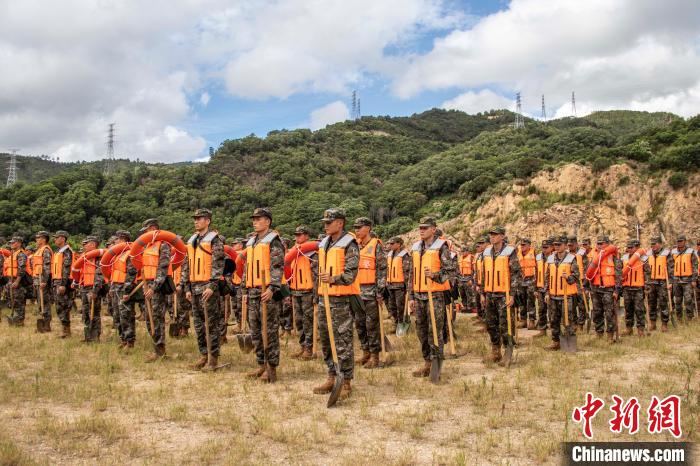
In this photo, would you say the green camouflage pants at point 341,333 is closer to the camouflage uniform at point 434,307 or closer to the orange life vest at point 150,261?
the camouflage uniform at point 434,307

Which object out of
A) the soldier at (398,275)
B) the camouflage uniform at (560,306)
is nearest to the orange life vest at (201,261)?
the soldier at (398,275)

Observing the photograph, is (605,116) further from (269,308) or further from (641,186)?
(269,308)

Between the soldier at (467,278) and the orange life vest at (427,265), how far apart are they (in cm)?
1077

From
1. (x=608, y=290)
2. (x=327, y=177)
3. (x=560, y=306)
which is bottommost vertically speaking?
(x=560, y=306)

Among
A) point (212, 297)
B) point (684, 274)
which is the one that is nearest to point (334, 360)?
point (212, 297)

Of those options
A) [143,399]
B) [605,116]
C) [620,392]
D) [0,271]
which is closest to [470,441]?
[620,392]

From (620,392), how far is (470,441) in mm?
3293

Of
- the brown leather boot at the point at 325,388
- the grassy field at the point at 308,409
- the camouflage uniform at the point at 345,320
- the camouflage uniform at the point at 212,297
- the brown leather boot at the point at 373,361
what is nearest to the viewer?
the grassy field at the point at 308,409

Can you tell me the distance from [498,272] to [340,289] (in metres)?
3.84

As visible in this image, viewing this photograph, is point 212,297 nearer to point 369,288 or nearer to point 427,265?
point 369,288

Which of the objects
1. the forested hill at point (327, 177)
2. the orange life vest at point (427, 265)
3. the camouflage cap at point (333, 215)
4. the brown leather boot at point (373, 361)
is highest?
the forested hill at point (327, 177)

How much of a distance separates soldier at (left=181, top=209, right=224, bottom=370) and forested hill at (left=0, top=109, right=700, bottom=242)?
36056 millimetres

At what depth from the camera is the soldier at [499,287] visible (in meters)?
9.93

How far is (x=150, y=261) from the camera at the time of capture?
1105 centimetres
